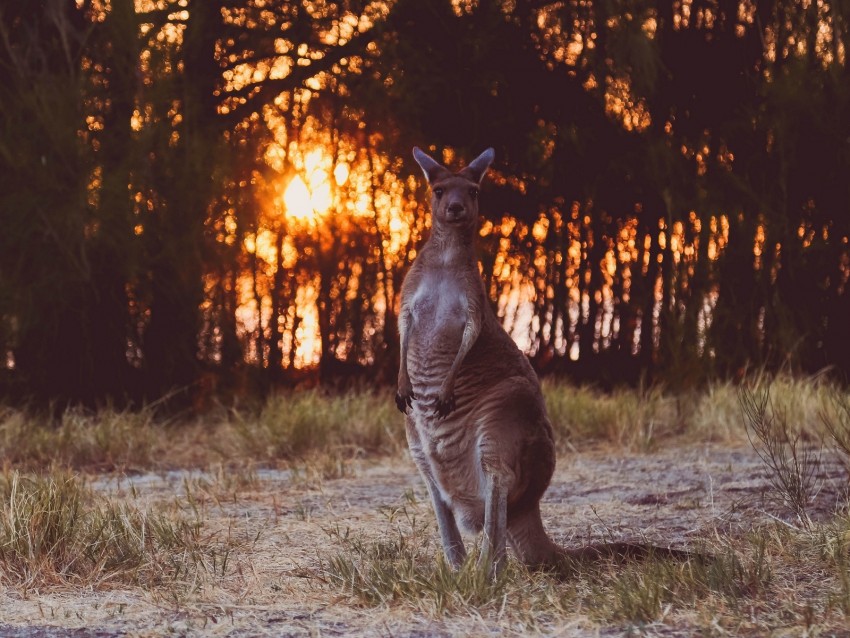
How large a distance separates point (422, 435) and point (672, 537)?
1.23 meters

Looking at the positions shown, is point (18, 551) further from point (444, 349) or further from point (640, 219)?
point (640, 219)

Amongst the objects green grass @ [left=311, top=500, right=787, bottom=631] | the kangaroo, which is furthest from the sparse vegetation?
the kangaroo

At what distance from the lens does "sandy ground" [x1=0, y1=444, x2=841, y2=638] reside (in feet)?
10.4

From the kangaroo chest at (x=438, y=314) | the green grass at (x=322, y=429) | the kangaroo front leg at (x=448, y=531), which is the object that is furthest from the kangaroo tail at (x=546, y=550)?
the green grass at (x=322, y=429)

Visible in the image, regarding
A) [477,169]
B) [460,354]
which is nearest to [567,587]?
[460,354]

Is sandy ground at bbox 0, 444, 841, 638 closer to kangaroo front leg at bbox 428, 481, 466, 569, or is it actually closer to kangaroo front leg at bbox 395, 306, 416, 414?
kangaroo front leg at bbox 428, 481, 466, 569

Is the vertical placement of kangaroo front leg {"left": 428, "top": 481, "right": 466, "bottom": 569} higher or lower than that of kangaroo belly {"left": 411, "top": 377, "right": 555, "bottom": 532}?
lower

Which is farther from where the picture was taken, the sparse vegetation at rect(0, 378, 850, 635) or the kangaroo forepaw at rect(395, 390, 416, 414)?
the kangaroo forepaw at rect(395, 390, 416, 414)

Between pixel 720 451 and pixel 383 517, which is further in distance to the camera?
pixel 720 451

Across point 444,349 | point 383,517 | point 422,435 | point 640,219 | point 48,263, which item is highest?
point 640,219

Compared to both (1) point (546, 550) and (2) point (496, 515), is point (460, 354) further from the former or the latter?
(1) point (546, 550)

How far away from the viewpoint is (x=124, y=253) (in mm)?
8055

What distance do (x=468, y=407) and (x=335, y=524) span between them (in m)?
1.26

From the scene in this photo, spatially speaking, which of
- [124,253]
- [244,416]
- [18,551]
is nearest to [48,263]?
[124,253]
